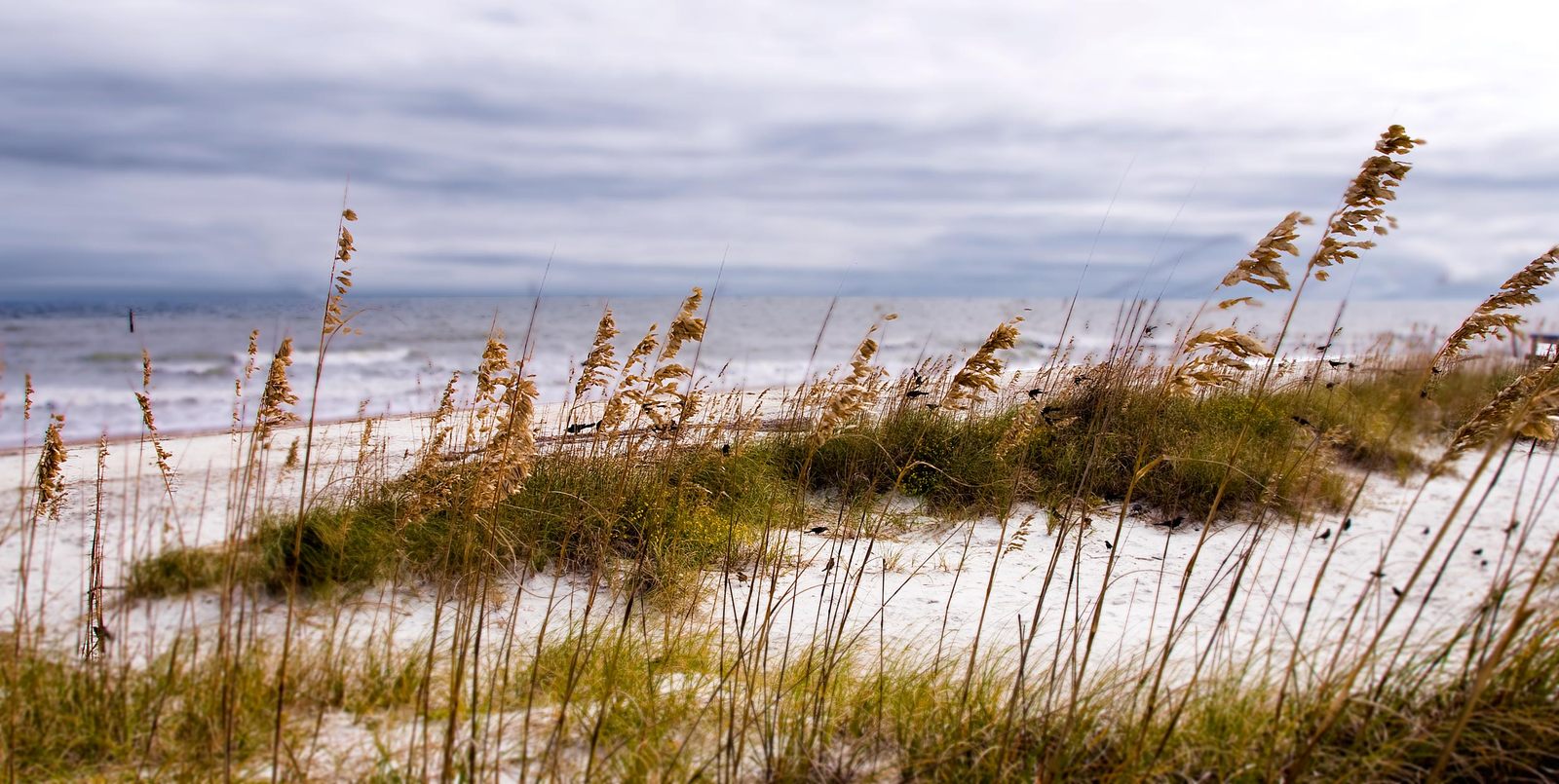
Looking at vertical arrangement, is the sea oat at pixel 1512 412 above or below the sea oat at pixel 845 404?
above

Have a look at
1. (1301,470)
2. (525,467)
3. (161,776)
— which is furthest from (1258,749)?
(1301,470)

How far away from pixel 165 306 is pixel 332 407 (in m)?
40.6

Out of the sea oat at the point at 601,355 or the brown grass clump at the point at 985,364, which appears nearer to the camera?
the brown grass clump at the point at 985,364

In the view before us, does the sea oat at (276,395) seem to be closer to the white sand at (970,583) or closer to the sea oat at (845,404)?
the white sand at (970,583)

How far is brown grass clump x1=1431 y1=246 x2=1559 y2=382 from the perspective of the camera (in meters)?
2.22

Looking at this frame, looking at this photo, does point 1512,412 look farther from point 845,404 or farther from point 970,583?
point 970,583

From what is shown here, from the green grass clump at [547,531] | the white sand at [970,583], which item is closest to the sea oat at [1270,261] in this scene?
the white sand at [970,583]

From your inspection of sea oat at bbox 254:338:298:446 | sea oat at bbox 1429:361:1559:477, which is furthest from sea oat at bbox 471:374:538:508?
sea oat at bbox 1429:361:1559:477

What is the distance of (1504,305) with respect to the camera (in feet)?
7.47

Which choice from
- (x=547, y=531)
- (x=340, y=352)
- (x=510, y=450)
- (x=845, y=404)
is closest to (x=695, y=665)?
(x=510, y=450)

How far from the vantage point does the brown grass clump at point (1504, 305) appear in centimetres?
222

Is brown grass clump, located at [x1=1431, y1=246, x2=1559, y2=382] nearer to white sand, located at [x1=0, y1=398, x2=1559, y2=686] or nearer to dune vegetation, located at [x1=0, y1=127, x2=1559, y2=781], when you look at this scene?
dune vegetation, located at [x1=0, y1=127, x2=1559, y2=781]

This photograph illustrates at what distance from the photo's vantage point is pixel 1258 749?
251 cm

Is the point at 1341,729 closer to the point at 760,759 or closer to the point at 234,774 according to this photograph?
the point at 760,759
